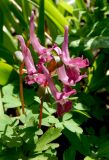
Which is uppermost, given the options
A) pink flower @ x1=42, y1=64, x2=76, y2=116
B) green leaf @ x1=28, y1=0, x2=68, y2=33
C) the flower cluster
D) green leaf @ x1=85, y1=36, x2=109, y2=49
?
green leaf @ x1=28, y1=0, x2=68, y2=33

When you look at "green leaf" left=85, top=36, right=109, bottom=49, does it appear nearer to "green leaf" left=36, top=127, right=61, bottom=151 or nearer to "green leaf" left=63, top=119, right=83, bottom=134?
"green leaf" left=63, top=119, right=83, bottom=134

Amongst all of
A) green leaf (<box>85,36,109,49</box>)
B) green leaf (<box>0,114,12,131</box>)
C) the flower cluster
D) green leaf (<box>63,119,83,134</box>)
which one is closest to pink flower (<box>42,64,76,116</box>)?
the flower cluster

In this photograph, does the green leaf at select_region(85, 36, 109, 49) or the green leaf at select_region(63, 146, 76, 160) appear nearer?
the green leaf at select_region(63, 146, 76, 160)

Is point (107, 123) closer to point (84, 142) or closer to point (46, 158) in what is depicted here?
point (84, 142)

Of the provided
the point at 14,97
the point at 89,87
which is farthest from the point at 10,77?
the point at 89,87

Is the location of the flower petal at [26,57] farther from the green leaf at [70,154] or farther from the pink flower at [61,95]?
the green leaf at [70,154]

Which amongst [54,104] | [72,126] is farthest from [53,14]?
[72,126]

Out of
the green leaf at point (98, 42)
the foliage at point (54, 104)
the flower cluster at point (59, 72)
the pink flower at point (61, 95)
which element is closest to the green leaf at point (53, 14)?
the foliage at point (54, 104)
